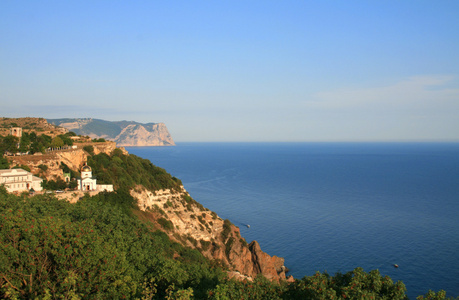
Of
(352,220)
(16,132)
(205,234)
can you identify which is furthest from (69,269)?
(352,220)

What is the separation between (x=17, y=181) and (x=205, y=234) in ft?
78.1

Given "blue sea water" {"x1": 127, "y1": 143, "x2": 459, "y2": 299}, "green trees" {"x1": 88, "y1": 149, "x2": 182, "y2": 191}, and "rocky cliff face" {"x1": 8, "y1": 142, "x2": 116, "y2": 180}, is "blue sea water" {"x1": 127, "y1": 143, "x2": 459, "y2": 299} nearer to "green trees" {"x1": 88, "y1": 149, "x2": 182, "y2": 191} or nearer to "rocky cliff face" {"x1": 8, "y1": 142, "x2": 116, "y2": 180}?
"green trees" {"x1": 88, "y1": 149, "x2": 182, "y2": 191}

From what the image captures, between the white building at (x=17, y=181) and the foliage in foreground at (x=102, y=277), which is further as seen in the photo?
the white building at (x=17, y=181)

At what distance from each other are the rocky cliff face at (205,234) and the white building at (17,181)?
11.8 meters

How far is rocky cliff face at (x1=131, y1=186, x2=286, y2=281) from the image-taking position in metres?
45.4

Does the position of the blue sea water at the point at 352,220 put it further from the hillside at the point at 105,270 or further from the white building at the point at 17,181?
the white building at the point at 17,181

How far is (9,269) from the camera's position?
18312mm

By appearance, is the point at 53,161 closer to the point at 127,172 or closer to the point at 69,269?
the point at 127,172

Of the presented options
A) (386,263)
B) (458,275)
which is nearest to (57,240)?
(386,263)

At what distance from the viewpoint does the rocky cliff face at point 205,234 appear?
45.4 meters

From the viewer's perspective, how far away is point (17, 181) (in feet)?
121

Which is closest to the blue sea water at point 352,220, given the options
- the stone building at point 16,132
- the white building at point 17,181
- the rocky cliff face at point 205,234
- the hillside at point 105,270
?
the rocky cliff face at point 205,234

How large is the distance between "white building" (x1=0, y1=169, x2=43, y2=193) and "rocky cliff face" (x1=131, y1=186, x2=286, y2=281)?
11.8 metres

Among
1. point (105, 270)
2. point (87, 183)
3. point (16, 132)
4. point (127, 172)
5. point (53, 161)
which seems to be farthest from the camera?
point (127, 172)
